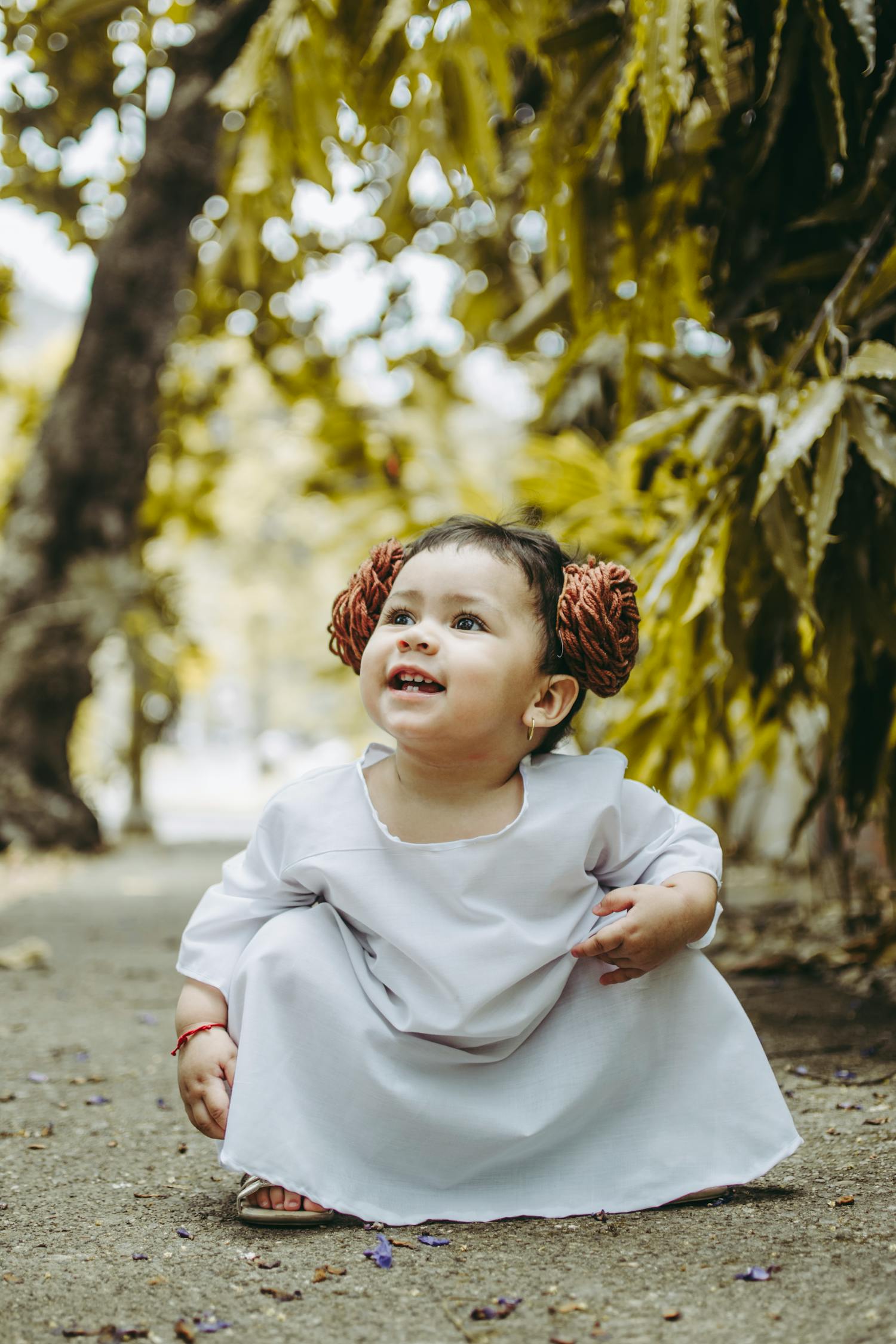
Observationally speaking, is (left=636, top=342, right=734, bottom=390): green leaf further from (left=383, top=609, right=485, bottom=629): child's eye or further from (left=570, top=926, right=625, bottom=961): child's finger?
(left=570, top=926, right=625, bottom=961): child's finger

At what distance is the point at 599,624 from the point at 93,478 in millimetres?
4734

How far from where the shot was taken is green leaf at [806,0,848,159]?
1.78 meters

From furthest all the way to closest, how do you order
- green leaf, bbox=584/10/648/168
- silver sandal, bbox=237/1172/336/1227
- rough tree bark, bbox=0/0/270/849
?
rough tree bark, bbox=0/0/270/849
green leaf, bbox=584/10/648/168
silver sandal, bbox=237/1172/336/1227

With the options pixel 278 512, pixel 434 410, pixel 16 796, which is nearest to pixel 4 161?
pixel 434 410

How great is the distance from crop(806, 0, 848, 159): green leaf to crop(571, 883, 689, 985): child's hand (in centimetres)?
124

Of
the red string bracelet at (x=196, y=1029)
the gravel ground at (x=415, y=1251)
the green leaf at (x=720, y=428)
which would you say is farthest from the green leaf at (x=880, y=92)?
the red string bracelet at (x=196, y=1029)

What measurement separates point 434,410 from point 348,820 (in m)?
4.82

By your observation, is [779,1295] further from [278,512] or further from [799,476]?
[278,512]

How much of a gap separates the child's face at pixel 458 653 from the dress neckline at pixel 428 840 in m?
0.06

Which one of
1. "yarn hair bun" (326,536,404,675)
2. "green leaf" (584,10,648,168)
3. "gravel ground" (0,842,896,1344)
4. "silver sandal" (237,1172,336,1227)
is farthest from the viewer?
"green leaf" (584,10,648,168)

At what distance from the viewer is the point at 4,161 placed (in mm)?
5961

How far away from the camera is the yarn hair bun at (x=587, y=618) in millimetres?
1521

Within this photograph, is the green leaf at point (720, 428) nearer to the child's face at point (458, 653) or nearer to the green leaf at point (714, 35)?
the green leaf at point (714, 35)

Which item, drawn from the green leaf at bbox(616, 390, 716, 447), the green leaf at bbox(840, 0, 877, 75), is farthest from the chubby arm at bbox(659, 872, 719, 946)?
the green leaf at bbox(840, 0, 877, 75)
